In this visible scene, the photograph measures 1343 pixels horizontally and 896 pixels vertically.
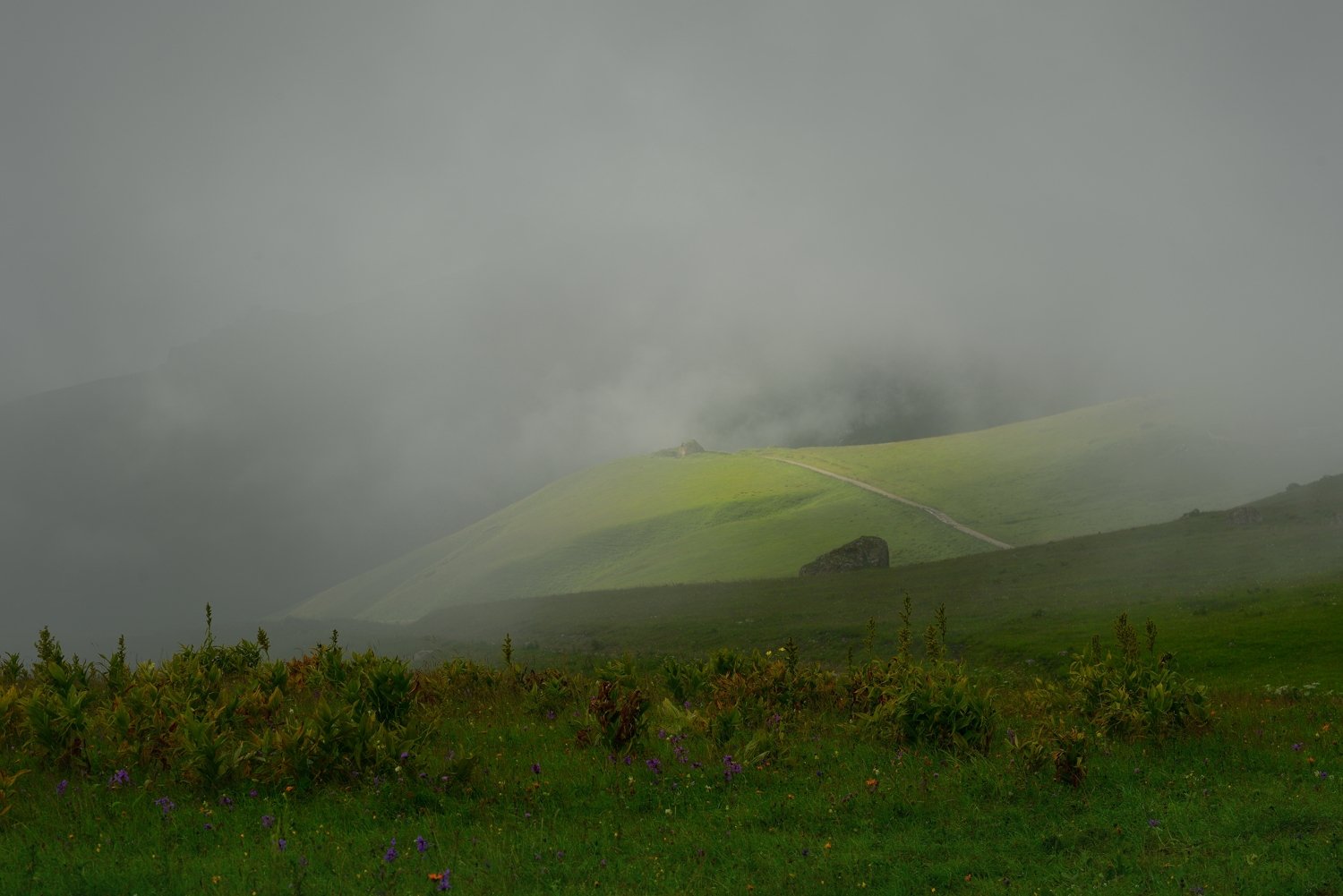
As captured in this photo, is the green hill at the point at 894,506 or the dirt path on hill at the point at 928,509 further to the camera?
the green hill at the point at 894,506

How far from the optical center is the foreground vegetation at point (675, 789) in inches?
326

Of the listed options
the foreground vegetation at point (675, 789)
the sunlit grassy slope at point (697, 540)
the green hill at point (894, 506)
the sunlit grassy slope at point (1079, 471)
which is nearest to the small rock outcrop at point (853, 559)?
the green hill at point (894, 506)

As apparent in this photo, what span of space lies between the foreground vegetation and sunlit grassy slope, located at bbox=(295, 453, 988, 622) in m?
102

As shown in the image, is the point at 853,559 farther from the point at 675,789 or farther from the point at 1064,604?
the point at 675,789

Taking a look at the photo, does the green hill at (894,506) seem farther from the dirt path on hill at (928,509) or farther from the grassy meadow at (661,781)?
the grassy meadow at (661,781)

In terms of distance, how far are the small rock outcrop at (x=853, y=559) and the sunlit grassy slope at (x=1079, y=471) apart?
867 inches

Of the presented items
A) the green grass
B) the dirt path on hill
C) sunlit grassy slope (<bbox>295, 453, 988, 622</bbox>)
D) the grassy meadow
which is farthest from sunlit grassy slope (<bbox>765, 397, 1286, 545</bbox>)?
the green grass

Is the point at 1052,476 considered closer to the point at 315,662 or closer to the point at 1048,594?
the point at 1048,594

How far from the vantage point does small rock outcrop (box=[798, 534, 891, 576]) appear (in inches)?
4055

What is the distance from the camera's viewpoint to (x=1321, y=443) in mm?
159500

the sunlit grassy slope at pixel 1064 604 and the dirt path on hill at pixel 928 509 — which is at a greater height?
the dirt path on hill at pixel 928 509

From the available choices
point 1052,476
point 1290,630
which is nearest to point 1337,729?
Answer: point 1290,630

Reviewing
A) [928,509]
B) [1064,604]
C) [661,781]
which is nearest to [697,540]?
[928,509]

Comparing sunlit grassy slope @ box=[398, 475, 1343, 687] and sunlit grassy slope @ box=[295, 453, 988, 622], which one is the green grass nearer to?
sunlit grassy slope @ box=[398, 475, 1343, 687]
